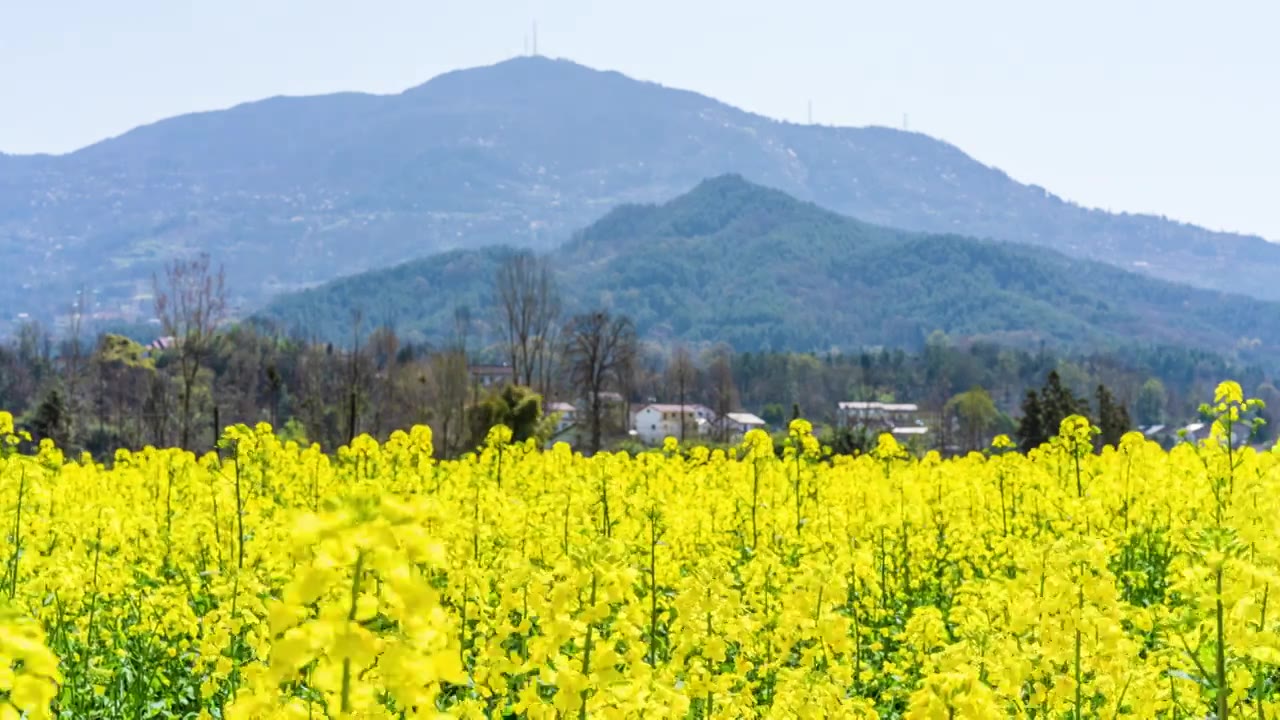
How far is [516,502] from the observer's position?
9875 millimetres

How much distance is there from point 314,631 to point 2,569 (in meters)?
7.97

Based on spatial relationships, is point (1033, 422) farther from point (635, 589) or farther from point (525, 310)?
point (635, 589)

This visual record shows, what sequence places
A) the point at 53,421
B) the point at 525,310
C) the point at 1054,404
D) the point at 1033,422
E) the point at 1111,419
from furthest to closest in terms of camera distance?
the point at 525,310 → the point at 1111,419 → the point at 1033,422 → the point at 1054,404 → the point at 53,421

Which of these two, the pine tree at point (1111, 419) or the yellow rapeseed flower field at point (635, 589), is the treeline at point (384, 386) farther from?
the yellow rapeseed flower field at point (635, 589)

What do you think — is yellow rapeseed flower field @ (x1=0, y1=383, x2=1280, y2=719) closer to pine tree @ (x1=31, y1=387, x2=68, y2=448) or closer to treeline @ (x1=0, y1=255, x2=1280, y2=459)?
treeline @ (x1=0, y1=255, x2=1280, y2=459)

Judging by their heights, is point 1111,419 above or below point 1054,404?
below

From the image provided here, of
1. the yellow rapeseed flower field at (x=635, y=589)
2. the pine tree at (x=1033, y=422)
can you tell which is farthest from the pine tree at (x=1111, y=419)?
the yellow rapeseed flower field at (x=635, y=589)

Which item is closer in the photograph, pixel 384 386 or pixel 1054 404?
pixel 1054 404

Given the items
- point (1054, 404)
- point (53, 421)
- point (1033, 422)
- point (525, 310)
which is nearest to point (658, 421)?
point (525, 310)

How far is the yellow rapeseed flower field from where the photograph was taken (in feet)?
9.00

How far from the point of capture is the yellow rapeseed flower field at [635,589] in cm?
274

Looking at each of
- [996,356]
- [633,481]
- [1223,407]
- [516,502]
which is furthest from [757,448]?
[996,356]

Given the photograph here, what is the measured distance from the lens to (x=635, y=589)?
7.71 meters

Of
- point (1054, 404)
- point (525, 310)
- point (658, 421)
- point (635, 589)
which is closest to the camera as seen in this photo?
point (635, 589)
